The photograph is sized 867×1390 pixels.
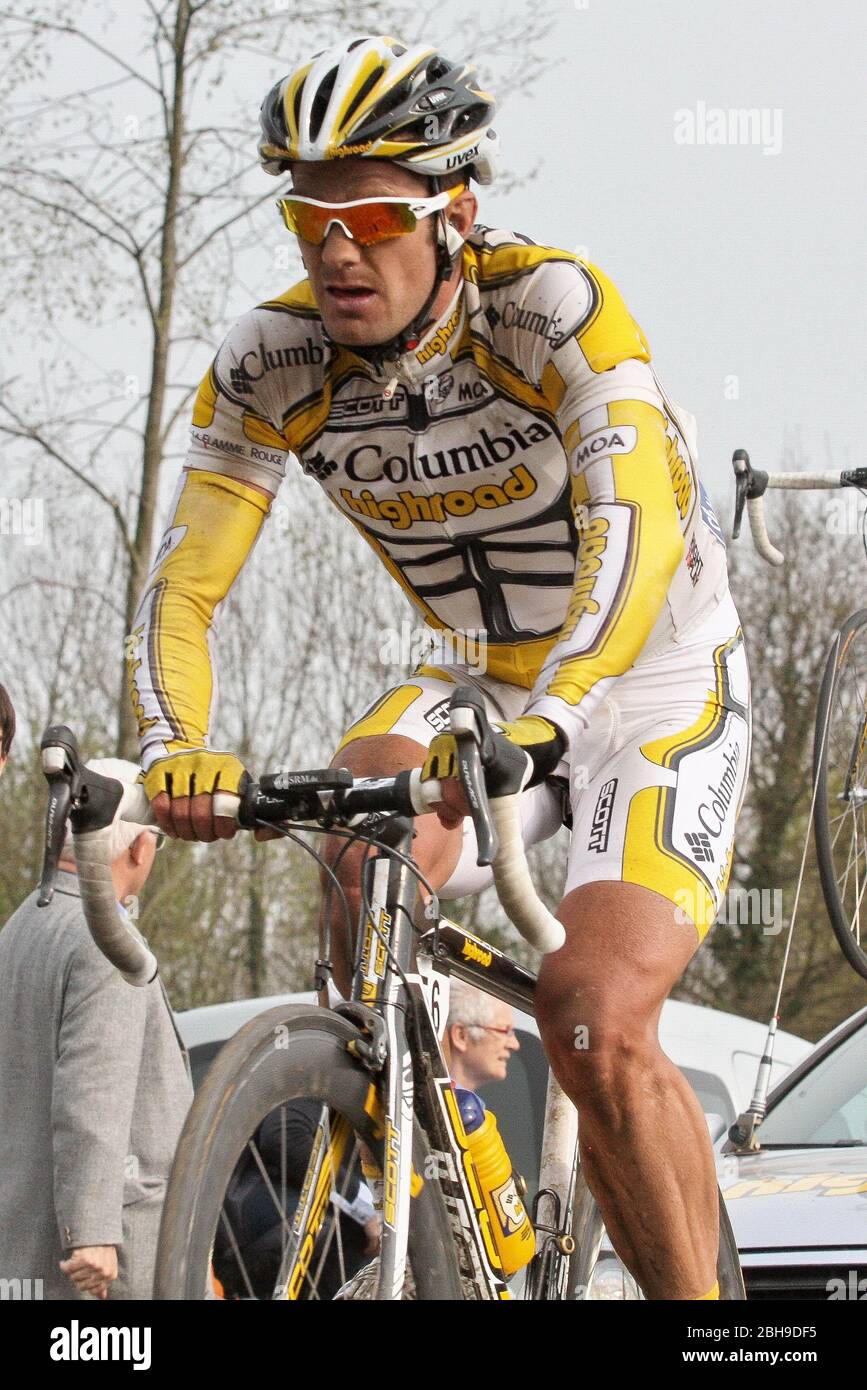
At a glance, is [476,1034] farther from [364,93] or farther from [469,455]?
[364,93]

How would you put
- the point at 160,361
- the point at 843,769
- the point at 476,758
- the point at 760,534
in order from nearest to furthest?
the point at 476,758 → the point at 760,534 → the point at 843,769 → the point at 160,361

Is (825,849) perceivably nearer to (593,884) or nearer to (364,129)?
(593,884)

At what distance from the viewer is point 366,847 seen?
3.12 meters

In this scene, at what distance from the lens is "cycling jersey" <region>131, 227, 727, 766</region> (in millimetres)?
3295

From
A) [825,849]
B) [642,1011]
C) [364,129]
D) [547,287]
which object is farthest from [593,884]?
[825,849]

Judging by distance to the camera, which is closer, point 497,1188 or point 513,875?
point 513,875

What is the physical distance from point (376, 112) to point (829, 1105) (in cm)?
322

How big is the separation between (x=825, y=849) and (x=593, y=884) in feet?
9.87

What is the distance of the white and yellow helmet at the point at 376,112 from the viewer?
3.26 meters

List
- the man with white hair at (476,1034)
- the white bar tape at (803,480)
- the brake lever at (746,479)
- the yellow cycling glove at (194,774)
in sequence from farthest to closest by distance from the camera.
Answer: the white bar tape at (803,480), the brake lever at (746,479), the man with white hair at (476,1034), the yellow cycling glove at (194,774)

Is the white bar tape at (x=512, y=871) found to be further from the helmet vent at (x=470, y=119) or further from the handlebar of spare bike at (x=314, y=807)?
the helmet vent at (x=470, y=119)

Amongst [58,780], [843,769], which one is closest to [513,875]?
[58,780]

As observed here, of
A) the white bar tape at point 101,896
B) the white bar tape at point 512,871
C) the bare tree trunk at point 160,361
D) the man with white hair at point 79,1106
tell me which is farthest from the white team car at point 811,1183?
the bare tree trunk at point 160,361

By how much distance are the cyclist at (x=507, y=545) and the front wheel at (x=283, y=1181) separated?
0.34m
